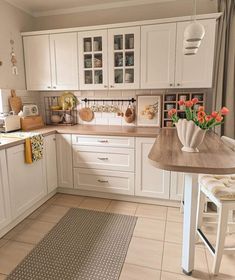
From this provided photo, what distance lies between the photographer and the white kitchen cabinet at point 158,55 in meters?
2.55

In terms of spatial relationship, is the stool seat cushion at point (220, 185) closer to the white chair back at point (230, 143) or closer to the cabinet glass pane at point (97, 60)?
the white chair back at point (230, 143)

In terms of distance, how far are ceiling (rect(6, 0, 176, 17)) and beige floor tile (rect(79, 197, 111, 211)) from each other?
8.19ft

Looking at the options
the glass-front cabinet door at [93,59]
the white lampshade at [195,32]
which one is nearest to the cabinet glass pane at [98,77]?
the glass-front cabinet door at [93,59]

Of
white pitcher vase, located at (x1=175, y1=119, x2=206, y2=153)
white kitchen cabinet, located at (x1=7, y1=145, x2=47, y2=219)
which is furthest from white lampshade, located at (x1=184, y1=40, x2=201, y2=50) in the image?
white kitchen cabinet, located at (x1=7, y1=145, x2=47, y2=219)

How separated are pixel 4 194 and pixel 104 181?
3.75ft

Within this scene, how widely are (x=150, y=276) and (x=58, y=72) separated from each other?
2.53m

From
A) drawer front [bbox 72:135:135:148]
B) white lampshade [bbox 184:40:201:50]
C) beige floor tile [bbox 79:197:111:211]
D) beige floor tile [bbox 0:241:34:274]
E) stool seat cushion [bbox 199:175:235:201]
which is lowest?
beige floor tile [bbox 0:241:34:274]

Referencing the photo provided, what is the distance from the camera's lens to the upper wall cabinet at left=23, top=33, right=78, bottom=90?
289cm

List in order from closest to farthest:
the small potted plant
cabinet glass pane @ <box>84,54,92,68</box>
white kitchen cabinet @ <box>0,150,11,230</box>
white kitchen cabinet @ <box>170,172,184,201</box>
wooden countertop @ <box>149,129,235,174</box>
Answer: wooden countertop @ <box>149,129,235,174</box>, the small potted plant, white kitchen cabinet @ <box>0,150,11,230</box>, white kitchen cabinet @ <box>170,172,184,201</box>, cabinet glass pane @ <box>84,54,92,68</box>

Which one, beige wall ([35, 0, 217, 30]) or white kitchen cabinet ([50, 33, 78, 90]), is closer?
beige wall ([35, 0, 217, 30])

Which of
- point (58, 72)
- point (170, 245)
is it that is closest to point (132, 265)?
point (170, 245)

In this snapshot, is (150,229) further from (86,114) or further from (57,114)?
(57,114)

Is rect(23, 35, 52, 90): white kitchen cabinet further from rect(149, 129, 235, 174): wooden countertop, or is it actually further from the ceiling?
rect(149, 129, 235, 174): wooden countertop

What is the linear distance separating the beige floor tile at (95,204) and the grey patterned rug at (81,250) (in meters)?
0.14
